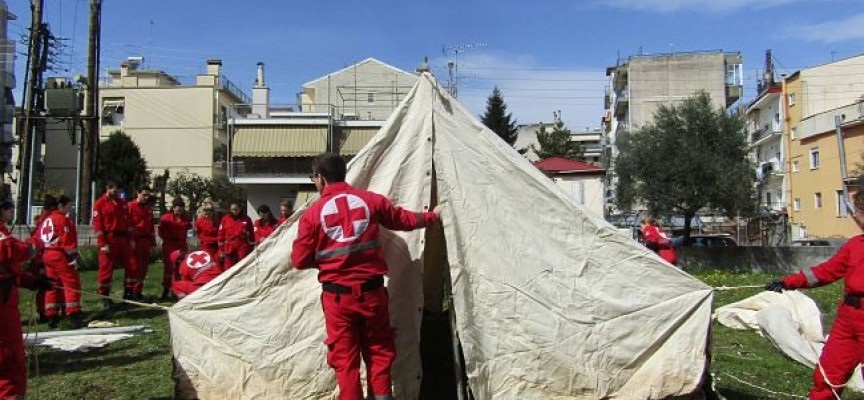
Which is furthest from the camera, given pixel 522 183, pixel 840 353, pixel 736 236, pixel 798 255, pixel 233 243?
pixel 736 236

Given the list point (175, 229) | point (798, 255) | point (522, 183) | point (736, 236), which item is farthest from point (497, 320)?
point (736, 236)

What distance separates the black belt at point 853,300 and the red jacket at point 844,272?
0.03m

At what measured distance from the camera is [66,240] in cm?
957

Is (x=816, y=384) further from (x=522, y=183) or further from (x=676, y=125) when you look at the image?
(x=676, y=125)

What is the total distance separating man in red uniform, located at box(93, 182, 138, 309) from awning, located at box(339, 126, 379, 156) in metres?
38.8

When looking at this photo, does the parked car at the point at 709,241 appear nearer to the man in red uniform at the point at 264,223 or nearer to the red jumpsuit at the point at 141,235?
the man in red uniform at the point at 264,223

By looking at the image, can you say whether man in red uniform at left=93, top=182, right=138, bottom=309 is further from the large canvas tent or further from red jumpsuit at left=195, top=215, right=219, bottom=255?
the large canvas tent

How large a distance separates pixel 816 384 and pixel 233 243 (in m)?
9.63

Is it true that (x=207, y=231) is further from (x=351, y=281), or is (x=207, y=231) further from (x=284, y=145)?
(x=284, y=145)

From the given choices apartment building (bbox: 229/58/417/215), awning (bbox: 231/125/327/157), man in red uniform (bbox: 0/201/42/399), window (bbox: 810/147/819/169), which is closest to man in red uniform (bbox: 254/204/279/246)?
man in red uniform (bbox: 0/201/42/399)

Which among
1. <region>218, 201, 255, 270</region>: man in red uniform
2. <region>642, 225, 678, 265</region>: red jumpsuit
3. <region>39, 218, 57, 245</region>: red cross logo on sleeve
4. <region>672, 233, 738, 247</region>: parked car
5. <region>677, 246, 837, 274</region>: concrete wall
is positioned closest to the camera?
<region>39, 218, 57, 245</region>: red cross logo on sleeve

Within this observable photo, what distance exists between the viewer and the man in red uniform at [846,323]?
16.1 ft

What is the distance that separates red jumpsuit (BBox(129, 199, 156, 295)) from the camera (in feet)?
38.1

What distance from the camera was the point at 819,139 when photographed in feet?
145
